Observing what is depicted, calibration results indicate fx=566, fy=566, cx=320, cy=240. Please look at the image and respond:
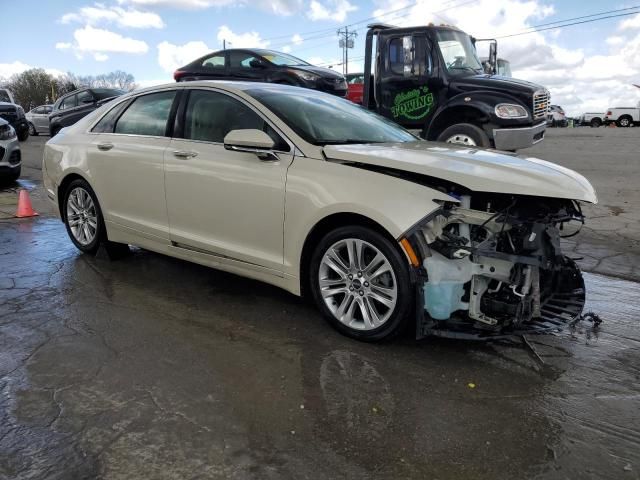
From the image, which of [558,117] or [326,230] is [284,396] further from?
[558,117]

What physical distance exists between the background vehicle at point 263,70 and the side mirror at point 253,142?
7892 mm

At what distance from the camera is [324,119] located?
4469 mm

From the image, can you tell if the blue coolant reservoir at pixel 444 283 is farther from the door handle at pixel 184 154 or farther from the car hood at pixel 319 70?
the car hood at pixel 319 70

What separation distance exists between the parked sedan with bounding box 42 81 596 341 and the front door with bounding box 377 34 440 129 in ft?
17.2

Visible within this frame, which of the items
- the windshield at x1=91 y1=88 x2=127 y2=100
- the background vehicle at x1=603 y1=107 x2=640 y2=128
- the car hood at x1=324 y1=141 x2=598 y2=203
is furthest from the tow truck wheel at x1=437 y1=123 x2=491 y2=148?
the background vehicle at x1=603 y1=107 x2=640 y2=128

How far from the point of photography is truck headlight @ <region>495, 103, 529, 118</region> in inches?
360

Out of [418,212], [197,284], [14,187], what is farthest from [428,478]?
[14,187]

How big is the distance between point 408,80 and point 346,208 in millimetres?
7072

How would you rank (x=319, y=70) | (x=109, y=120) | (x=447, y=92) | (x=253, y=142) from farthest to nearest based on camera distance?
(x=319, y=70) → (x=447, y=92) → (x=109, y=120) → (x=253, y=142)

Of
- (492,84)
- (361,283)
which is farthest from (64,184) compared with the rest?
(492,84)

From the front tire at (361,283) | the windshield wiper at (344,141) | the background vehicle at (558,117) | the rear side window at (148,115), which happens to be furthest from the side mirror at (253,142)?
the background vehicle at (558,117)

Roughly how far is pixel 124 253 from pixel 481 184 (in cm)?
390

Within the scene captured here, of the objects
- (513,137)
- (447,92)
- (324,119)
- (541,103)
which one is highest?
(447,92)

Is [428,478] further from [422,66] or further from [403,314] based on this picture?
[422,66]
